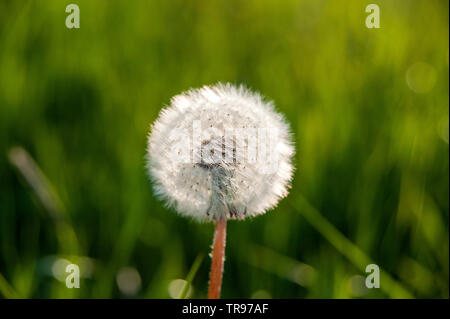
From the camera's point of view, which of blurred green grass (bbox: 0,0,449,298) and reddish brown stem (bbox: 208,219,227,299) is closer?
reddish brown stem (bbox: 208,219,227,299)

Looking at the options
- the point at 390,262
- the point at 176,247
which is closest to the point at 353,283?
the point at 390,262

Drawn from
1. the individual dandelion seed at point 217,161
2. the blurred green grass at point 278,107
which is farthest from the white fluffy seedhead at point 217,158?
the blurred green grass at point 278,107

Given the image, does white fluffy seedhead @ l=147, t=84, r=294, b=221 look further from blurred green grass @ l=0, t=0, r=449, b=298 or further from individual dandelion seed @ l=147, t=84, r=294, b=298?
blurred green grass @ l=0, t=0, r=449, b=298

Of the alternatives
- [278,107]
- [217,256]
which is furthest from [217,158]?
[278,107]

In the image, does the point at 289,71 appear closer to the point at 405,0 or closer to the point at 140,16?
the point at 140,16

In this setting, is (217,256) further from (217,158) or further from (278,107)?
(278,107)

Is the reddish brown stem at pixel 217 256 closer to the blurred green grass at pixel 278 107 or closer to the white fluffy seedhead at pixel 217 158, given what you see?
the white fluffy seedhead at pixel 217 158

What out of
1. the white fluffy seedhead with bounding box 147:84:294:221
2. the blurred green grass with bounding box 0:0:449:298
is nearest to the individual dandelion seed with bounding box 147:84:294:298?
the white fluffy seedhead with bounding box 147:84:294:221

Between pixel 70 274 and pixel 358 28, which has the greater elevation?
pixel 358 28
